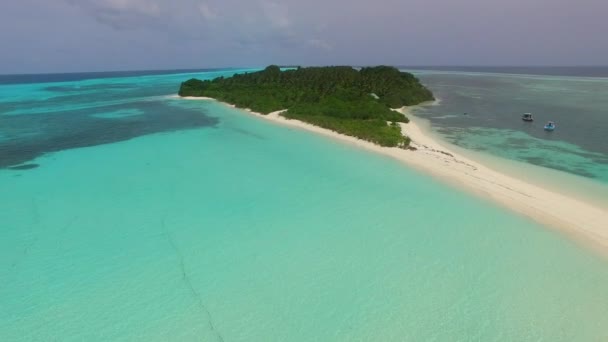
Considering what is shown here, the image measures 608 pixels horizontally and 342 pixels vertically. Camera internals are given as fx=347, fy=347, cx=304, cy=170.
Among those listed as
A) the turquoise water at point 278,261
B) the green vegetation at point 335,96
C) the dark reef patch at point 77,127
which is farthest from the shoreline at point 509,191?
the dark reef patch at point 77,127

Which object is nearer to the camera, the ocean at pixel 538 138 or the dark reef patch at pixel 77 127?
the ocean at pixel 538 138

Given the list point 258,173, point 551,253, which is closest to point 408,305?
point 551,253

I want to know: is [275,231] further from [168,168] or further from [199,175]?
[168,168]

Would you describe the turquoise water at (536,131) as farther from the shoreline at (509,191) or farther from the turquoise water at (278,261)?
the turquoise water at (278,261)

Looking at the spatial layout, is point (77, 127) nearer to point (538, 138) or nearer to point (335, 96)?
point (335, 96)

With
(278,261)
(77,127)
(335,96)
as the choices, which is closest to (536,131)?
(335,96)
